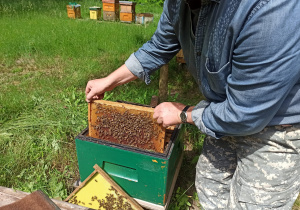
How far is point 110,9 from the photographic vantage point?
28.3 feet

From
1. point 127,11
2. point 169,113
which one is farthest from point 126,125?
point 127,11

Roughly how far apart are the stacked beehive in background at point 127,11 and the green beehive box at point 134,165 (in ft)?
23.9

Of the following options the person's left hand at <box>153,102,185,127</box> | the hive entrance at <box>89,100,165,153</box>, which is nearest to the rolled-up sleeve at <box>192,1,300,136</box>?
the person's left hand at <box>153,102,185,127</box>

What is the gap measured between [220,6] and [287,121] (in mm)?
613

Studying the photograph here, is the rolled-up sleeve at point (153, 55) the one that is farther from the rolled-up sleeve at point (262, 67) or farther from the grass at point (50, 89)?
the grass at point (50, 89)

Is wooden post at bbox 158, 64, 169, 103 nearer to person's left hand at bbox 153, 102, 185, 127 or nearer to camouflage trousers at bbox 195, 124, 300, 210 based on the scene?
person's left hand at bbox 153, 102, 185, 127

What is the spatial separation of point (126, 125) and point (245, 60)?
0.98 m

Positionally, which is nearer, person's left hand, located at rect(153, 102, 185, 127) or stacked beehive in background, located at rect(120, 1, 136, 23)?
person's left hand, located at rect(153, 102, 185, 127)

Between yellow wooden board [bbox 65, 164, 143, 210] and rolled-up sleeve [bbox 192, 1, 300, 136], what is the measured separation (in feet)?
3.28

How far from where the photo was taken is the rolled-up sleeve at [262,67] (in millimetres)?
809

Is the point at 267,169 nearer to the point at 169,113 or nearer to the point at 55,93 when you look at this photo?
the point at 169,113

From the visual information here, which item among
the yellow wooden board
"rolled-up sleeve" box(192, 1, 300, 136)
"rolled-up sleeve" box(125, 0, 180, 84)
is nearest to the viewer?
"rolled-up sleeve" box(192, 1, 300, 136)

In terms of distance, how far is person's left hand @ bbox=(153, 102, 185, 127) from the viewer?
1385mm

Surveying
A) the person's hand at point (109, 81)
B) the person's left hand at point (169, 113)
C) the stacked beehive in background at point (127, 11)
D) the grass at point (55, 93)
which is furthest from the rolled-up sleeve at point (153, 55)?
the stacked beehive in background at point (127, 11)
